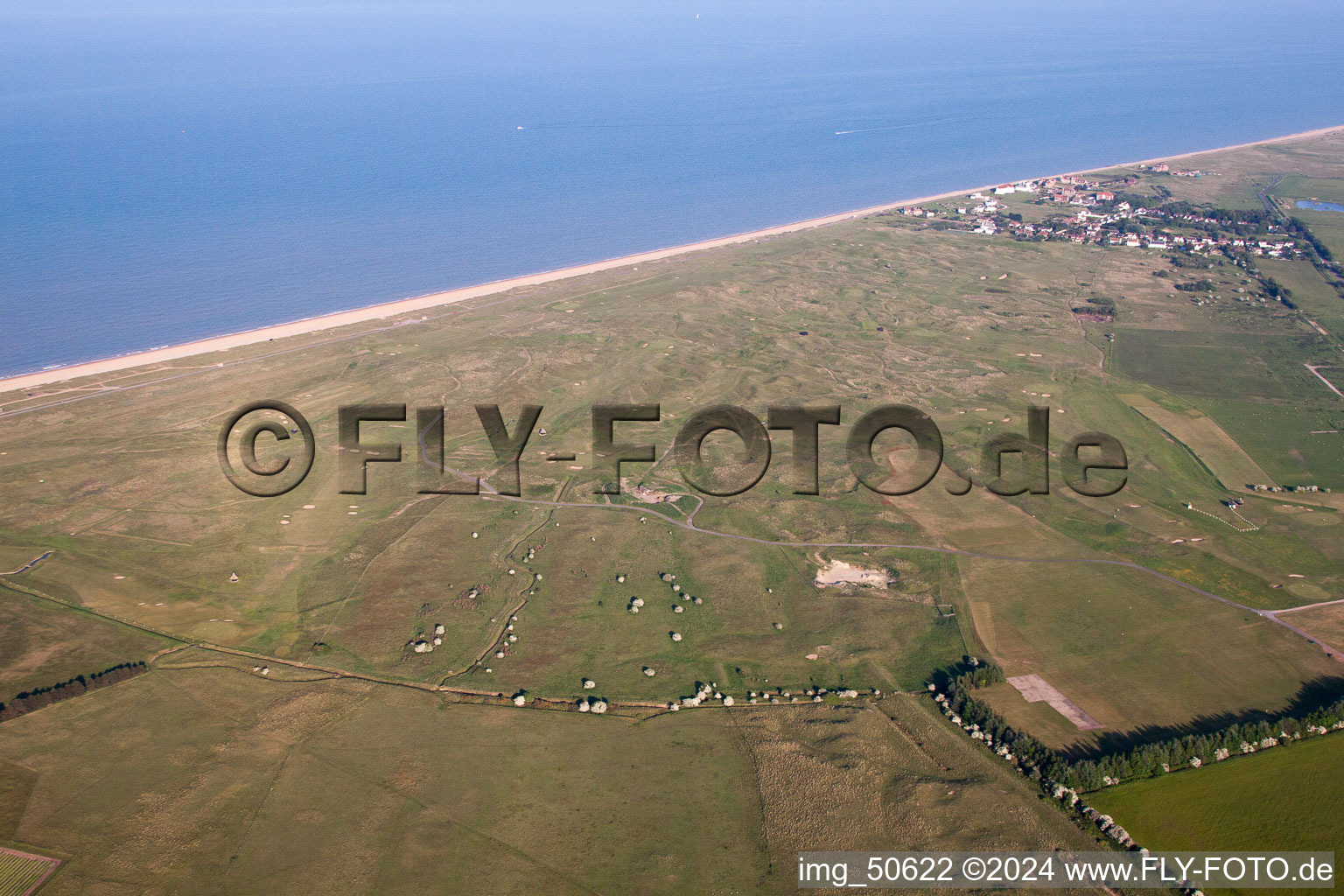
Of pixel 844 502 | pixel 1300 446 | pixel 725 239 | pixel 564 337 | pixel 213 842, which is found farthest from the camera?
pixel 725 239

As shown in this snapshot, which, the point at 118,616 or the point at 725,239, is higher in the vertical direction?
the point at 725,239

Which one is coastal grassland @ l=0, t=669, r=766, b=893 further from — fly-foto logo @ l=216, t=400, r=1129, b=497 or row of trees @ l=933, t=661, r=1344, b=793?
fly-foto logo @ l=216, t=400, r=1129, b=497

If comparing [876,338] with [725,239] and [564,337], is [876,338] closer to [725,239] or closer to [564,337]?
[564,337]

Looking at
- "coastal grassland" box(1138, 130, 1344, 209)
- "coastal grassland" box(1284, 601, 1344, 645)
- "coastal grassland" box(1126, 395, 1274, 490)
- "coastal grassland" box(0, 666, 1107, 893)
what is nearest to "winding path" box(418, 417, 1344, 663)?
"coastal grassland" box(1284, 601, 1344, 645)

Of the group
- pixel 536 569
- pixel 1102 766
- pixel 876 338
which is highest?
pixel 876 338

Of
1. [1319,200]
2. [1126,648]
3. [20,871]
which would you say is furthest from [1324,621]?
[1319,200]

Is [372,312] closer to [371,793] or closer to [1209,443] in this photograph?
[371,793]

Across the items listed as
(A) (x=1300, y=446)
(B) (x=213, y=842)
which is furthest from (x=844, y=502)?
(B) (x=213, y=842)

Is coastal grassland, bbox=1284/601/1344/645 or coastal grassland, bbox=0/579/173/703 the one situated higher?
coastal grassland, bbox=0/579/173/703
